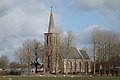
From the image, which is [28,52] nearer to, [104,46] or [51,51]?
[51,51]

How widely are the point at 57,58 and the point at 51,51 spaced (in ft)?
24.1

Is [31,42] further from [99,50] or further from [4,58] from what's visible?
[99,50]

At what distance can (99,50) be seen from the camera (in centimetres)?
8869

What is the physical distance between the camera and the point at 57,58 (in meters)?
105

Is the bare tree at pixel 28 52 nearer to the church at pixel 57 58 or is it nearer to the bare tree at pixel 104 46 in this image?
the church at pixel 57 58

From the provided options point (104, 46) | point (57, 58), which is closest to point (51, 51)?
point (57, 58)

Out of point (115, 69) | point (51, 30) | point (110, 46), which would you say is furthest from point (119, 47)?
point (51, 30)

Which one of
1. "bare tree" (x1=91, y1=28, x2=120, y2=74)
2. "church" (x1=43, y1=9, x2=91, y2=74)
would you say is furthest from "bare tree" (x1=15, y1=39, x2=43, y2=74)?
"bare tree" (x1=91, y1=28, x2=120, y2=74)

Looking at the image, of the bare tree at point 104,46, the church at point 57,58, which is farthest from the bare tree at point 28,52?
the bare tree at point 104,46

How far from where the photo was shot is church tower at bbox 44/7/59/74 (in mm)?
105669

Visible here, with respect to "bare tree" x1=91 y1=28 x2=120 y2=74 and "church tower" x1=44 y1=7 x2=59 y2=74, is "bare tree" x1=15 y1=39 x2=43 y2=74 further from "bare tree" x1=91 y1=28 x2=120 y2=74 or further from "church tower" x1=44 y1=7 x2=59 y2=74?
"bare tree" x1=91 y1=28 x2=120 y2=74

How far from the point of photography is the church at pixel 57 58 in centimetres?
10351

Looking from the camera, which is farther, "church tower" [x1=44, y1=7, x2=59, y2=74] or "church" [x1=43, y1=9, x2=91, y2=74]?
"church tower" [x1=44, y1=7, x2=59, y2=74]

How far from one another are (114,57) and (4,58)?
58752 millimetres
